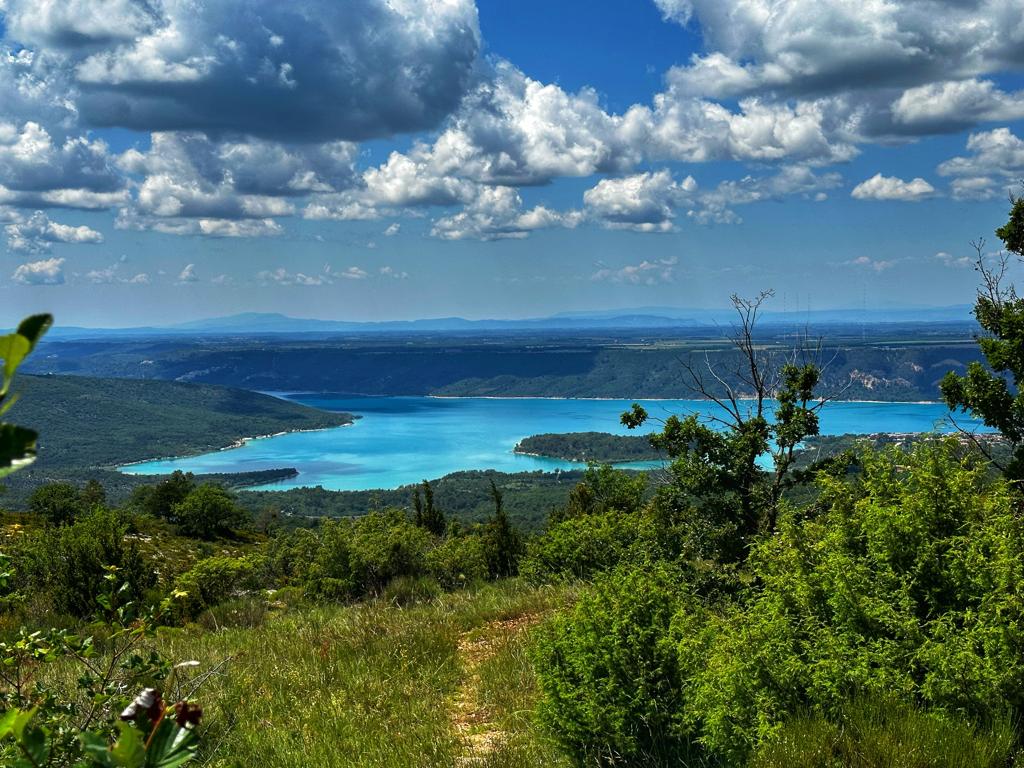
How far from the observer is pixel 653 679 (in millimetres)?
4852

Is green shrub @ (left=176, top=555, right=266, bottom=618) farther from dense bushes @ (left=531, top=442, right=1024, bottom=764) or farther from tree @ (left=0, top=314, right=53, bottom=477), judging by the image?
tree @ (left=0, top=314, right=53, bottom=477)

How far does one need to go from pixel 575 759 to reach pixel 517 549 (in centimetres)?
1477

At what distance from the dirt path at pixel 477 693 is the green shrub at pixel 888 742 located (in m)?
2.06

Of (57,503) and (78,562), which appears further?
(57,503)

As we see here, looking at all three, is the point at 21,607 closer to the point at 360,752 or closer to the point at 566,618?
the point at 360,752

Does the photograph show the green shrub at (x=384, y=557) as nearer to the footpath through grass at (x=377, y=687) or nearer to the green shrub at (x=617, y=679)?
the footpath through grass at (x=377, y=687)

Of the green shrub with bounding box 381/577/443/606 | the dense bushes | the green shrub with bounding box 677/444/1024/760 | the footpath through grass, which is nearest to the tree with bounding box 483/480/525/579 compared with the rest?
the green shrub with bounding box 381/577/443/606

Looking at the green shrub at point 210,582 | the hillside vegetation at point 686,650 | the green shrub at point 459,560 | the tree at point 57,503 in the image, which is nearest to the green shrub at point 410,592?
the hillside vegetation at point 686,650

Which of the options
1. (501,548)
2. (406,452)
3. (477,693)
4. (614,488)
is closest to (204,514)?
(501,548)

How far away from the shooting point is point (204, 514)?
1858 inches

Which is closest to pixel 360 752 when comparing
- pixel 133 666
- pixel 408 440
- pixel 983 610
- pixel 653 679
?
pixel 653 679

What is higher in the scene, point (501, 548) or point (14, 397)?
point (14, 397)

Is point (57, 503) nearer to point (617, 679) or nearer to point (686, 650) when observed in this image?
point (617, 679)

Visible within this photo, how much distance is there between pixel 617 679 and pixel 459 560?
13.0 m
